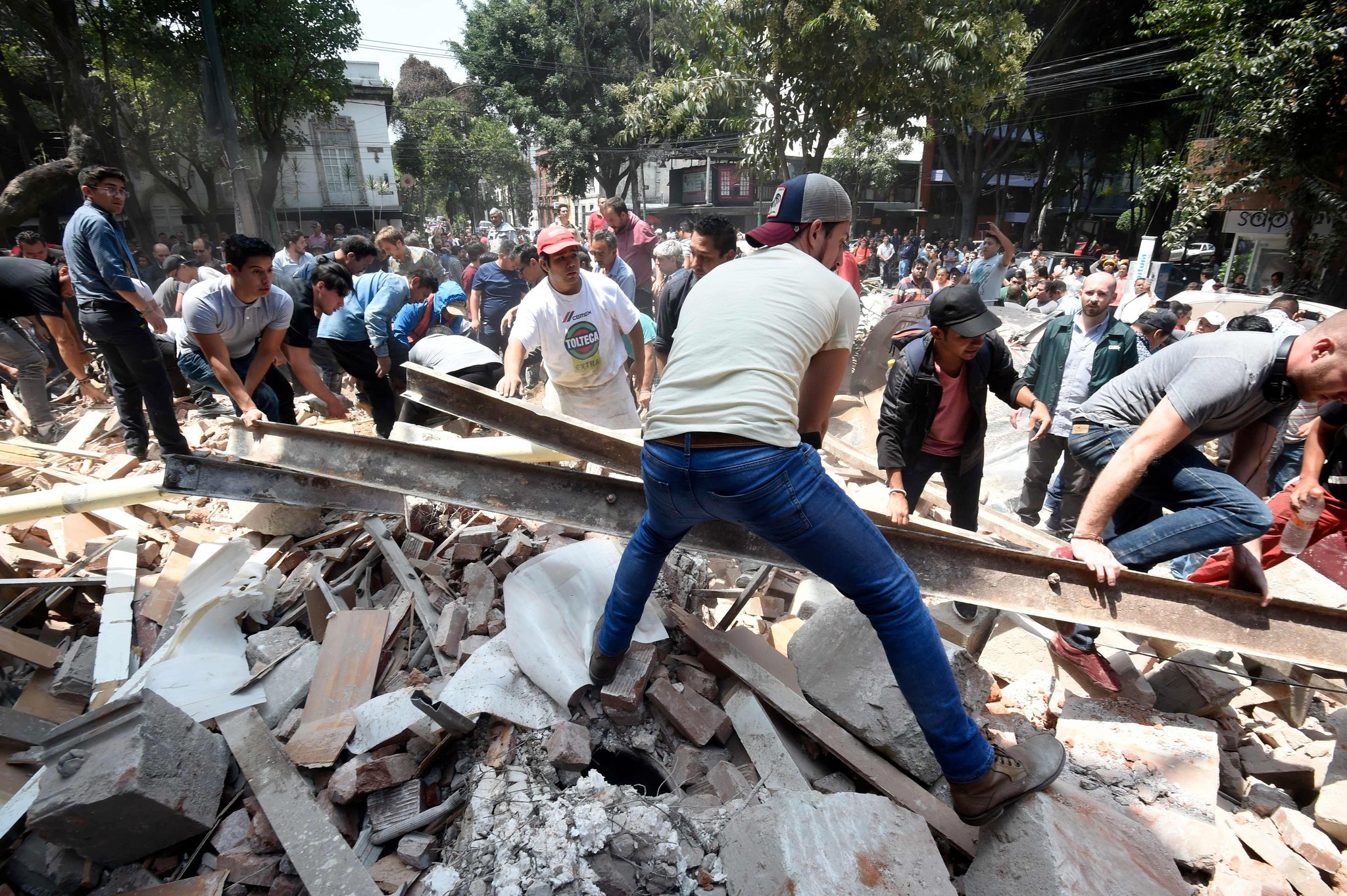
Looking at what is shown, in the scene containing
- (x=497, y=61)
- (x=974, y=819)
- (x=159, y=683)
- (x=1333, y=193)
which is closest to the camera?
(x=974, y=819)

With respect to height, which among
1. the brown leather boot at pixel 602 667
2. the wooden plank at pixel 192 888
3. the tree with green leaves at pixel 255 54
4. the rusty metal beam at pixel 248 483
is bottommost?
the wooden plank at pixel 192 888

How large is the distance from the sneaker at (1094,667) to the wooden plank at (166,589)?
3919mm

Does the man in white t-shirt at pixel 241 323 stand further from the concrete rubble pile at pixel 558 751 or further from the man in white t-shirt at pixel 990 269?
the man in white t-shirt at pixel 990 269

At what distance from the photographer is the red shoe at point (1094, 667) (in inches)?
104

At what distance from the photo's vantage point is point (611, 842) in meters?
1.80

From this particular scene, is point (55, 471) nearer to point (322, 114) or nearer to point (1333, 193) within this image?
point (1333, 193)

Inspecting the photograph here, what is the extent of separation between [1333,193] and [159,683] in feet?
59.6

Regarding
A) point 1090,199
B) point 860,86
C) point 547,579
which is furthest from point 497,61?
point 547,579

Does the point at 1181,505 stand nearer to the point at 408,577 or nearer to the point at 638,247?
the point at 408,577

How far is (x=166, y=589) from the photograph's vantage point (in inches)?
116

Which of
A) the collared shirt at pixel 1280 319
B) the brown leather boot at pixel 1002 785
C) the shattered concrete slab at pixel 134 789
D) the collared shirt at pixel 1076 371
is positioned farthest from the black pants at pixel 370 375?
the collared shirt at pixel 1280 319

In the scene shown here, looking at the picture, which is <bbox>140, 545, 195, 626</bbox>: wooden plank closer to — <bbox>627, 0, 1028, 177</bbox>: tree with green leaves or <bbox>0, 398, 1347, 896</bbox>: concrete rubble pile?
<bbox>0, 398, 1347, 896</bbox>: concrete rubble pile

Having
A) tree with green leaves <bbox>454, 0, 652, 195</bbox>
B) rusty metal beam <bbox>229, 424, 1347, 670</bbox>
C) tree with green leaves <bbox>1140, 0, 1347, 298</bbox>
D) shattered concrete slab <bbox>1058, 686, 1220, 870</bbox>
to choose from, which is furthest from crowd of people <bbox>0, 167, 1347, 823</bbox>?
tree with green leaves <bbox>454, 0, 652, 195</bbox>

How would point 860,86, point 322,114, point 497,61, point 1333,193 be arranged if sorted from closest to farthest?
1. point 860,86
2. point 1333,193
3. point 322,114
4. point 497,61
